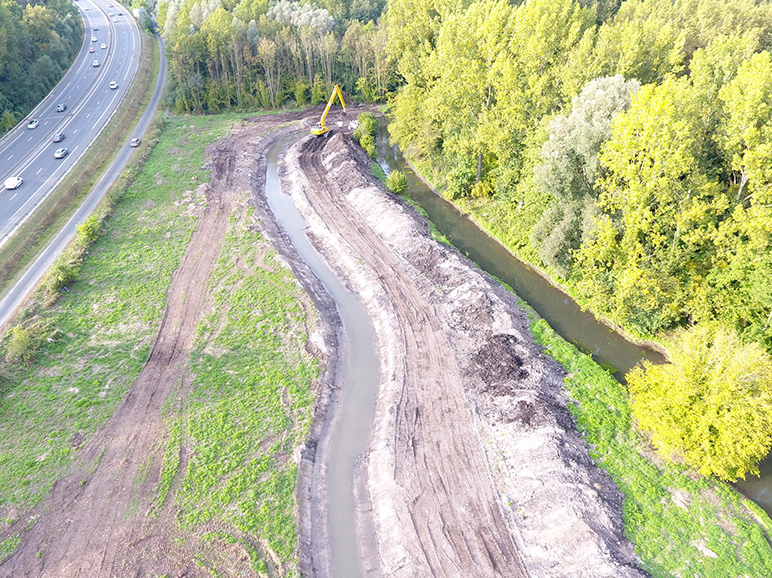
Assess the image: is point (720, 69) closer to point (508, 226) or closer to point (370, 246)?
point (508, 226)

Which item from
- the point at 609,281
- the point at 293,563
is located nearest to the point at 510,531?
the point at 293,563

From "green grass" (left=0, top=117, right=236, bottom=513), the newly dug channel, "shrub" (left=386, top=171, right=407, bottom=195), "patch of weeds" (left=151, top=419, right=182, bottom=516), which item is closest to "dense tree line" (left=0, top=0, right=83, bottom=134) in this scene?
"green grass" (left=0, top=117, right=236, bottom=513)

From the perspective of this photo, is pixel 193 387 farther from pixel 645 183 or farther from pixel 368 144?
pixel 368 144

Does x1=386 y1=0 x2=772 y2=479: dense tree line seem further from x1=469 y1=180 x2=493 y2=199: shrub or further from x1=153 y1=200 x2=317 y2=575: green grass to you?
x1=153 y1=200 x2=317 y2=575: green grass

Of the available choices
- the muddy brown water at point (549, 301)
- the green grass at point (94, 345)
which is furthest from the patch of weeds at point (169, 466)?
the muddy brown water at point (549, 301)

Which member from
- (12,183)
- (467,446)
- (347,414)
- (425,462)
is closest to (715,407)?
(467,446)
